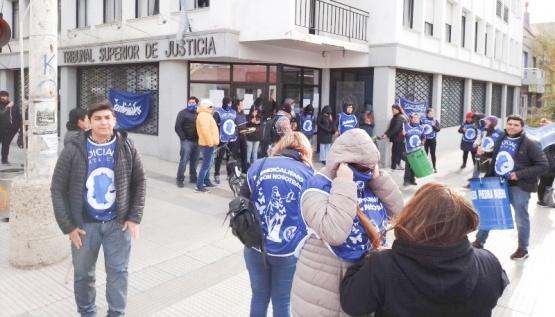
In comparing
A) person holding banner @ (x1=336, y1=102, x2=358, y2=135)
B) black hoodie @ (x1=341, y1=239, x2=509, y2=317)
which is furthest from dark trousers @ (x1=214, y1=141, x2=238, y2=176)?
black hoodie @ (x1=341, y1=239, x2=509, y2=317)

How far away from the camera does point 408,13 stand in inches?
623

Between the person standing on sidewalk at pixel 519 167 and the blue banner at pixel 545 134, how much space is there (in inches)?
125

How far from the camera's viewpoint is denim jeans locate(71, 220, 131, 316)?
377 centimetres

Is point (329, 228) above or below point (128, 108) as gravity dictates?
below

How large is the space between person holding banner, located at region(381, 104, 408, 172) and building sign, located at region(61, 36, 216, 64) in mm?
4818

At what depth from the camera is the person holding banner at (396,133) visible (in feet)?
39.6

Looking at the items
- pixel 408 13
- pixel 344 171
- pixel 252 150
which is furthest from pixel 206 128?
pixel 408 13

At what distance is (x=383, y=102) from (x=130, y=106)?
301 inches

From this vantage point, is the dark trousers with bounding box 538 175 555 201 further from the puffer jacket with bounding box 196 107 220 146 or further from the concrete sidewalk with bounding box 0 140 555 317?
the puffer jacket with bounding box 196 107 220 146

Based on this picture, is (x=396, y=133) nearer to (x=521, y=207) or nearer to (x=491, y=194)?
(x=521, y=207)

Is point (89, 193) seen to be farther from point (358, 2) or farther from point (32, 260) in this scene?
point (358, 2)

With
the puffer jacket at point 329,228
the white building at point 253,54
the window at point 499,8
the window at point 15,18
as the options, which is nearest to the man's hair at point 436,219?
the puffer jacket at point 329,228

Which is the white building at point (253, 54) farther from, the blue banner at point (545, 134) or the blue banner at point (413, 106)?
the blue banner at point (545, 134)

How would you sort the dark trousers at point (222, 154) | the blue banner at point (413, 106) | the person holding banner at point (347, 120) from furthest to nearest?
the blue banner at point (413, 106), the person holding banner at point (347, 120), the dark trousers at point (222, 154)
